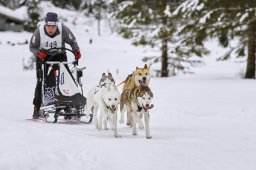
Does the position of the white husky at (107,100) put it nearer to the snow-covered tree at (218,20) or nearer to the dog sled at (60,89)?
the dog sled at (60,89)

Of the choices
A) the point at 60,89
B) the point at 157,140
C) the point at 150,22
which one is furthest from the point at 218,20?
the point at 157,140

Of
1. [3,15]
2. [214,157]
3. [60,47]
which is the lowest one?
[214,157]

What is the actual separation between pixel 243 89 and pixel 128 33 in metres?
9.32

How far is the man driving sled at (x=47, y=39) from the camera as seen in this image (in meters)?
9.06

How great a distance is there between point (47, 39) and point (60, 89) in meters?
1.11

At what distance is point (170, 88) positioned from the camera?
1647 cm

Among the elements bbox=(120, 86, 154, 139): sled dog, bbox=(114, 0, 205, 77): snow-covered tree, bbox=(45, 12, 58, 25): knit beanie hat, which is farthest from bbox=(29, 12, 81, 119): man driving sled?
bbox=(114, 0, 205, 77): snow-covered tree

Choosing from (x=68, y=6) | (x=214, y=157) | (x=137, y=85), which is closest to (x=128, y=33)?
(x=137, y=85)

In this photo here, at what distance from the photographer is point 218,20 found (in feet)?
59.3

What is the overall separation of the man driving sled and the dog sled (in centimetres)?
14

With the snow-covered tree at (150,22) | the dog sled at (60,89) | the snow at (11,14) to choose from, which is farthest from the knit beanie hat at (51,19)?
the snow at (11,14)

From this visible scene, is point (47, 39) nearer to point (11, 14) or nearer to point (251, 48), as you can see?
point (251, 48)

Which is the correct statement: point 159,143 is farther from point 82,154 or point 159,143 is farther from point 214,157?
point 82,154

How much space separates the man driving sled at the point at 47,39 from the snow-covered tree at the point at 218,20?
30.1 feet
